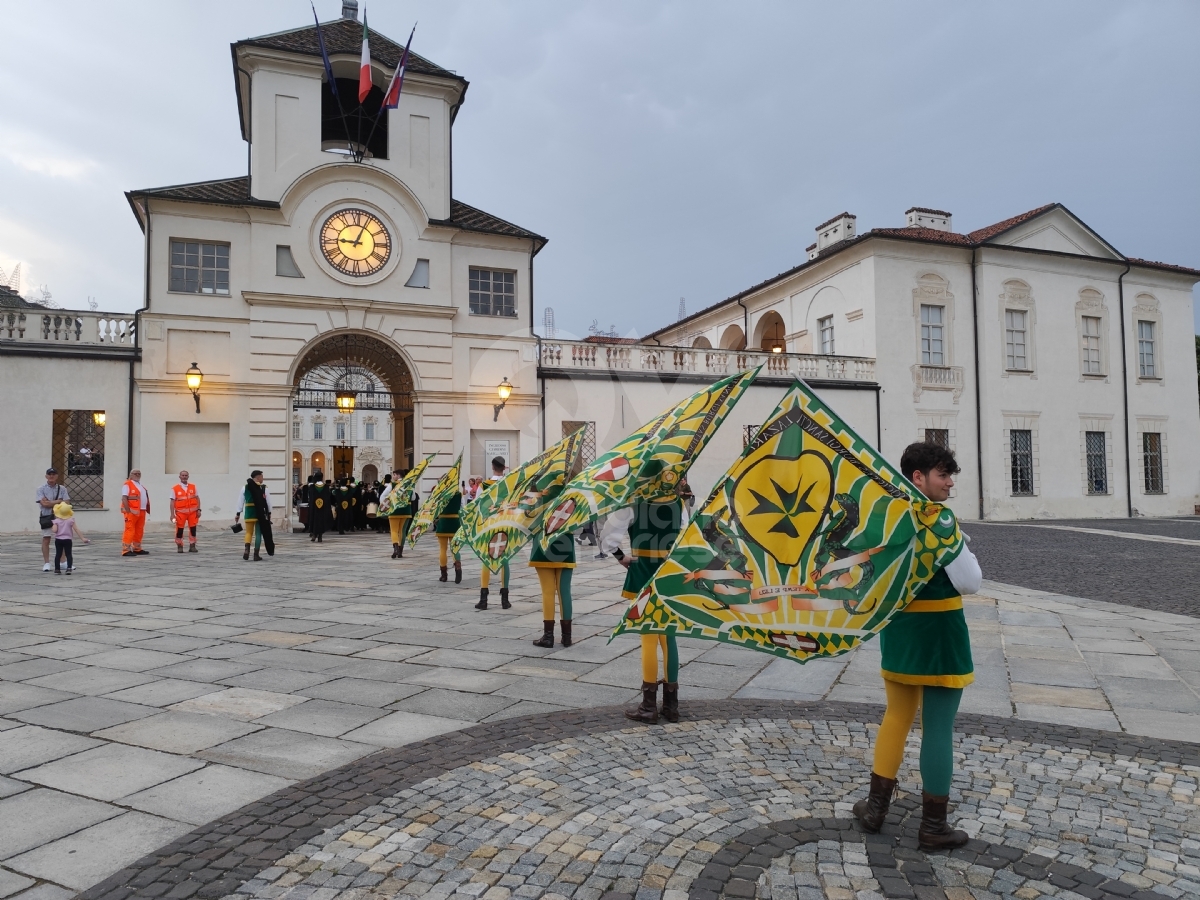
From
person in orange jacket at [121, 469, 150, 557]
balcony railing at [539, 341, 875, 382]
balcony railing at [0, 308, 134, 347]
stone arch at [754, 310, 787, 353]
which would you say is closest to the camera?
person in orange jacket at [121, 469, 150, 557]

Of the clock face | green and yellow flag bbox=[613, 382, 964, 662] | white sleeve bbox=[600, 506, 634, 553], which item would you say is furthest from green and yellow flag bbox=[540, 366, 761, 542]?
the clock face

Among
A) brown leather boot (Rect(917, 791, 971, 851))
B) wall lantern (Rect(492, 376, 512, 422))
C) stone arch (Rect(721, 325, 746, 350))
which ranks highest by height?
stone arch (Rect(721, 325, 746, 350))

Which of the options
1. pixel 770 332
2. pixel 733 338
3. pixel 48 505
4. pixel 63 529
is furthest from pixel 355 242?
pixel 770 332

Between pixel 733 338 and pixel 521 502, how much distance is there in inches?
1117

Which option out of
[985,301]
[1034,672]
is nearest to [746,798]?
[1034,672]

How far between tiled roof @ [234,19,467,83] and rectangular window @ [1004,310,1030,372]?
20817mm

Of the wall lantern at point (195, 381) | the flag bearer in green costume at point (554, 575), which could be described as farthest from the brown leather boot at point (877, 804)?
the wall lantern at point (195, 381)

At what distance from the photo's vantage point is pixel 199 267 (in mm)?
20297

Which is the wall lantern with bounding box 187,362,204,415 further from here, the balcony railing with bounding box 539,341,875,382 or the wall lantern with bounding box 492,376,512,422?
the balcony railing with bounding box 539,341,875,382

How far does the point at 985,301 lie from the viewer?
27688mm

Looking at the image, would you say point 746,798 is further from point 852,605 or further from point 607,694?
point 607,694

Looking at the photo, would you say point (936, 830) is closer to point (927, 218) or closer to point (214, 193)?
point (214, 193)

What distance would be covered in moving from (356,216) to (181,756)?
19573 millimetres

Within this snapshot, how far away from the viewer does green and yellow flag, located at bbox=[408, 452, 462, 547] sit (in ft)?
35.1
